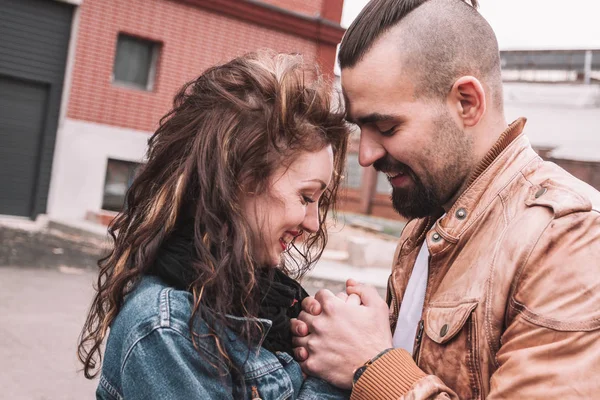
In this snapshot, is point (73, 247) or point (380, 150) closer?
point (380, 150)

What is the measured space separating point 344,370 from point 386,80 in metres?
0.98

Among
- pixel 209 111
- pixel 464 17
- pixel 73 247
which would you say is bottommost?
pixel 73 247

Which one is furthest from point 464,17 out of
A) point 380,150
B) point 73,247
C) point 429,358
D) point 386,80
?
point 73,247

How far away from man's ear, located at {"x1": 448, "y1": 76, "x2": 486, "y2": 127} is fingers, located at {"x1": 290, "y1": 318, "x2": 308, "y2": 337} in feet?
2.92

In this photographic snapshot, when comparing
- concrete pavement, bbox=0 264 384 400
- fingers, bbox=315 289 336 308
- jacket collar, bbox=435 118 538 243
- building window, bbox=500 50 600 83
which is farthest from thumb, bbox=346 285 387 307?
building window, bbox=500 50 600 83

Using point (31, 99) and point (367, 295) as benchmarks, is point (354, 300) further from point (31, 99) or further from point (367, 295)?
point (31, 99)

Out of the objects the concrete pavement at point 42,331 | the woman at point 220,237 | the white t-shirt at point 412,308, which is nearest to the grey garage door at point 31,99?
the concrete pavement at point 42,331

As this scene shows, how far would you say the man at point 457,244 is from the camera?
1.81 meters

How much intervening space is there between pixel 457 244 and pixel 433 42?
71cm

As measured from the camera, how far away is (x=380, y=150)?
243 cm

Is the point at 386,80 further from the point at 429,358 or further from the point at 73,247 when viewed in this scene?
the point at 73,247

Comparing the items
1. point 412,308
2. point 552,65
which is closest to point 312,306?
point 412,308

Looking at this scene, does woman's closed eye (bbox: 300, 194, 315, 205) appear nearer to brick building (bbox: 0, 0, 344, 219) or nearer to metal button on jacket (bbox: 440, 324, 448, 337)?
metal button on jacket (bbox: 440, 324, 448, 337)

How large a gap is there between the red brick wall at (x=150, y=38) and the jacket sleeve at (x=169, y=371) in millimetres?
12671
